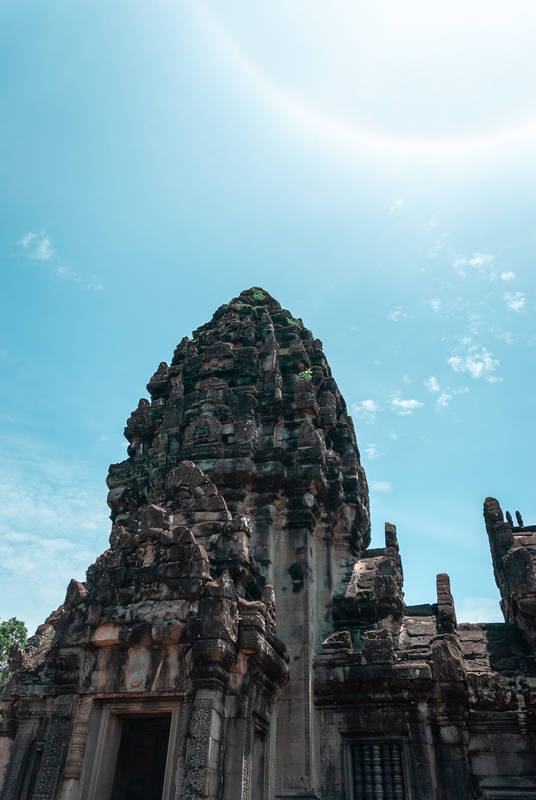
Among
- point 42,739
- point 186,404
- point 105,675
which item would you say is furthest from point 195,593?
point 186,404

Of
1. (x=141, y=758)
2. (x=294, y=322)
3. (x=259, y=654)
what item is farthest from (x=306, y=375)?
(x=141, y=758)

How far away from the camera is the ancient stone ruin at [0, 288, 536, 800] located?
31.9ft

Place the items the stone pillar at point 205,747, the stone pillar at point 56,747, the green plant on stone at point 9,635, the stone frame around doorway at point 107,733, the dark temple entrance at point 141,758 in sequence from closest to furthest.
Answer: the stone pillar at point 205,747
the stone pillar at point 56,747
the stone frame around doorway at point 107,733
the dark temple entrance at point 141,758
the green plant on stone at point 9,635

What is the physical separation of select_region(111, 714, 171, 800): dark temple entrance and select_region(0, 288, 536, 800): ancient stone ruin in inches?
1.4

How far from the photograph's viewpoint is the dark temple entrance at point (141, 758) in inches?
425

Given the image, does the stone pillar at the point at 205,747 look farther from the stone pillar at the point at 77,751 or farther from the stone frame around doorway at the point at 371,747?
Answer: the stone frame around doorway at the point at 371,747

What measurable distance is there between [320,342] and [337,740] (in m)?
12.1

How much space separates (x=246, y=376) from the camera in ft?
56.2

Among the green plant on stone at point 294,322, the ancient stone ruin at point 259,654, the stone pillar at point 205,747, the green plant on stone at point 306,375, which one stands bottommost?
the stone pillar at point 205,747

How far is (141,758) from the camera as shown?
11602 millimetres

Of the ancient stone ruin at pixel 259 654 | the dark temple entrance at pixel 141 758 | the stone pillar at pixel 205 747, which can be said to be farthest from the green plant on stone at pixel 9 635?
the stone pillar at pixel 205 747

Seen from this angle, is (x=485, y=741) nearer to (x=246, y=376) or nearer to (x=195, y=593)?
(x=195, y=593)

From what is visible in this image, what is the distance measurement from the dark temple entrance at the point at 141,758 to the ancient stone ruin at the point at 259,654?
4 centimetres

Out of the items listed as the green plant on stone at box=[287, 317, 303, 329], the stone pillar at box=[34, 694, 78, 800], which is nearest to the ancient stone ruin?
the stone pillar at box=[34, 694, 78, 800]
